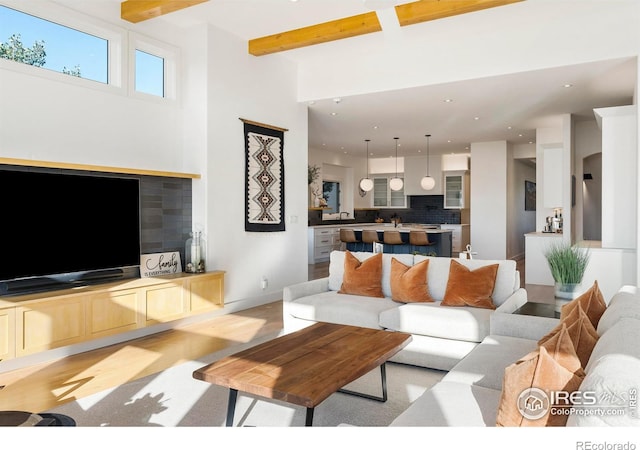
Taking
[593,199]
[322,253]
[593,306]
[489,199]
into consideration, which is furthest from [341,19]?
[593,199]

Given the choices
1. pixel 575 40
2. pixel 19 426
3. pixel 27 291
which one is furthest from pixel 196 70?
pixel 19 426

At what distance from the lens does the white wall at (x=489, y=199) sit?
405 inches

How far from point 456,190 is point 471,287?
9.12 metres

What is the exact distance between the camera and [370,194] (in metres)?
14.0

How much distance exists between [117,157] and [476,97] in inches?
184

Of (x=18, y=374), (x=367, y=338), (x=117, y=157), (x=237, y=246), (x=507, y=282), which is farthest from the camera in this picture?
(x=237, y=246)

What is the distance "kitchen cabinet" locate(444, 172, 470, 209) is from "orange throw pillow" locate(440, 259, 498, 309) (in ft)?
29.1

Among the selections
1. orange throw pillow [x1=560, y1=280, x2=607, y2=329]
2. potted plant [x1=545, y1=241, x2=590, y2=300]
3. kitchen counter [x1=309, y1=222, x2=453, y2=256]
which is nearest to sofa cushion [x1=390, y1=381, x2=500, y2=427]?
orange throw pillow [x1=560, y1=280, x2=607, y2=329]

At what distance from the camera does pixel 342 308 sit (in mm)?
4113

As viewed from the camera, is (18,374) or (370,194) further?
(370,194)

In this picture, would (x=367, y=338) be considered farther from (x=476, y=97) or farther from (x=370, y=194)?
(x=370, y=194)

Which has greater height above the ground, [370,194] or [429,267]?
[370,194]

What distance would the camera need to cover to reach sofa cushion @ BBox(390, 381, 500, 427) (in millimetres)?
1854

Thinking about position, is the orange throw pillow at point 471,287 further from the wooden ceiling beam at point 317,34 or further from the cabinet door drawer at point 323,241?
the cabinet door drawer at point 323,241
